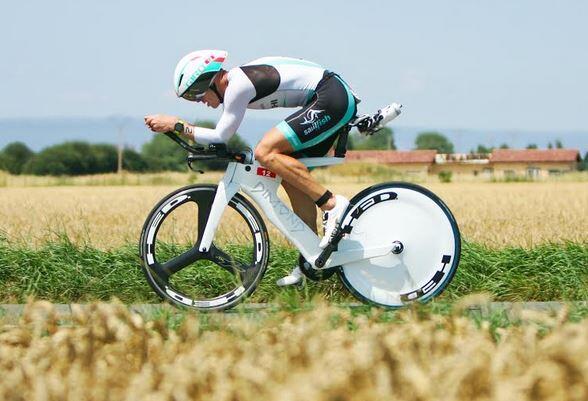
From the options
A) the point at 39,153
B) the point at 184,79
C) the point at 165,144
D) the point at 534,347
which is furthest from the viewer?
the point at 165,144

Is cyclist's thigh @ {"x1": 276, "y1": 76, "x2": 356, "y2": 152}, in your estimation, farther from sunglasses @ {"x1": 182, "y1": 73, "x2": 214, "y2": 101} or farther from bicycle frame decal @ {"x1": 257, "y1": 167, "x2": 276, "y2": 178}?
sunglasses @ {"x1": 182, "y1": 73, "x2": 214, "y2": 101}

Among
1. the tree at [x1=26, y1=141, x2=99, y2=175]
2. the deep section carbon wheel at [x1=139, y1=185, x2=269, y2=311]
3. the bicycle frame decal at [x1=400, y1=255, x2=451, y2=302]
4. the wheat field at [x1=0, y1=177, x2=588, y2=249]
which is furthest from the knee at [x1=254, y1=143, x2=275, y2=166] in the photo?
the tree at [x1=26, y1=141, x2=99, y2=175]

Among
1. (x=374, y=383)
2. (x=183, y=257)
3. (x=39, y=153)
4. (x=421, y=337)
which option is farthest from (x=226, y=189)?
(x=39, y=153)

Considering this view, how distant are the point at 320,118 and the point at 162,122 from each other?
105 centimetres

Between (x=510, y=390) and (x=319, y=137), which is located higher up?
(x=319, y=137)

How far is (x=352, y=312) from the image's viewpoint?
17.2ft

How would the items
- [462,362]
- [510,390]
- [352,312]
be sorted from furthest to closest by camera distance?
[352,312]
[462,362]
[510,390]

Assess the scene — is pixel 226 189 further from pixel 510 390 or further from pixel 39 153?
pixel 39 153

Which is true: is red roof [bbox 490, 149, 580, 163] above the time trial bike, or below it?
below

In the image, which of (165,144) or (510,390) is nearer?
(510,390)

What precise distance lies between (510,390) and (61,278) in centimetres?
503

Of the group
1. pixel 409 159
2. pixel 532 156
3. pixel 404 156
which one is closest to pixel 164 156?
pixel 409 159

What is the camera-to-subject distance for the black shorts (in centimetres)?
627

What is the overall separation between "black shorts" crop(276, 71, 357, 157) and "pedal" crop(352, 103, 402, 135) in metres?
0.09
